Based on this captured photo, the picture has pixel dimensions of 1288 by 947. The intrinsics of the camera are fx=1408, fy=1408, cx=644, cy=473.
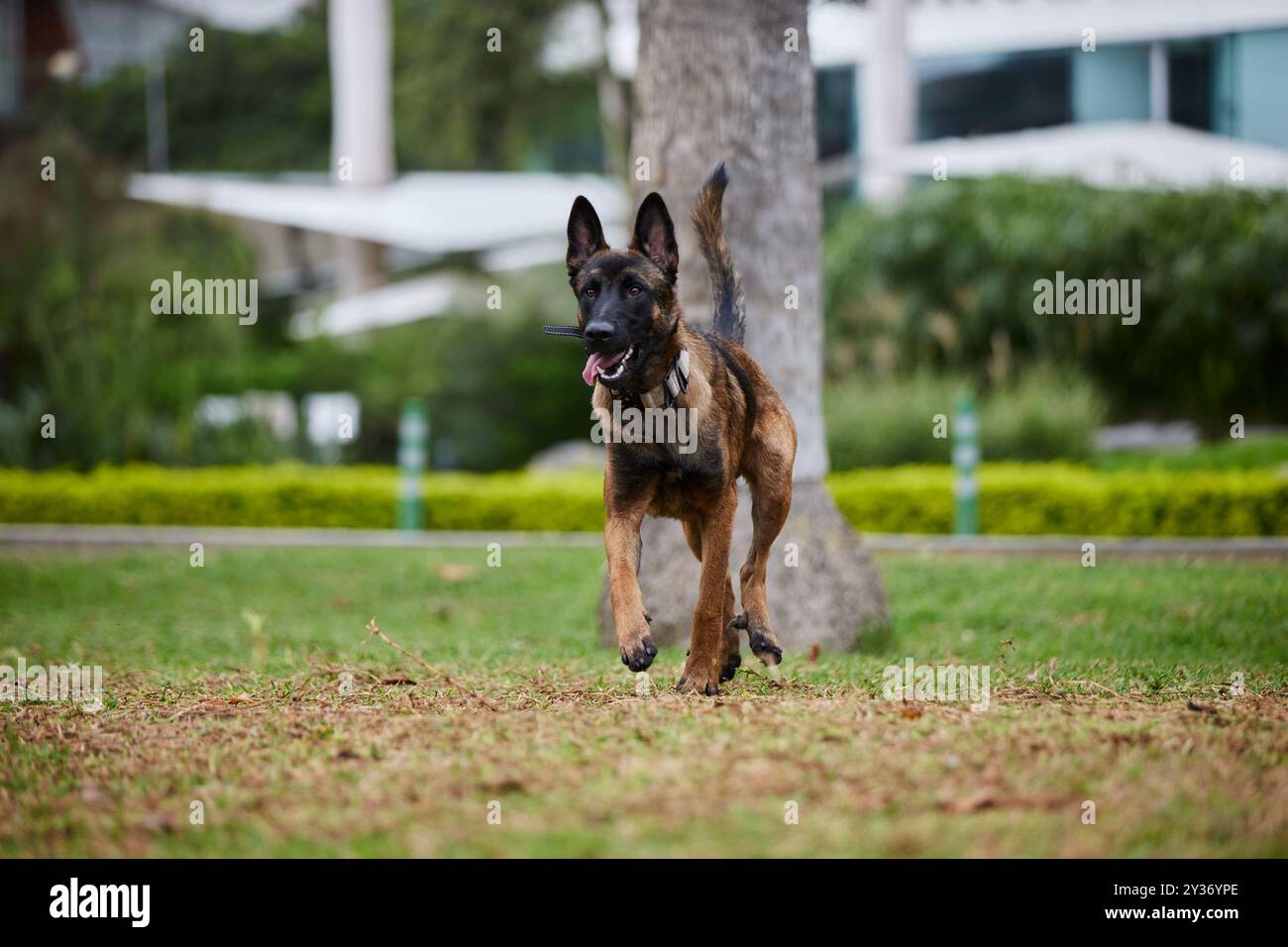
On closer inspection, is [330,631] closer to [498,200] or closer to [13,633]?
[13,633]

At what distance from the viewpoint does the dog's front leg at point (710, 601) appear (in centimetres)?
542

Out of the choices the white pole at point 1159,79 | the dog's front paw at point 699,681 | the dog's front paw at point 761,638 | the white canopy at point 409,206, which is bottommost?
the dog's front paw at point 699,681

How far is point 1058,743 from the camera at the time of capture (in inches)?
179

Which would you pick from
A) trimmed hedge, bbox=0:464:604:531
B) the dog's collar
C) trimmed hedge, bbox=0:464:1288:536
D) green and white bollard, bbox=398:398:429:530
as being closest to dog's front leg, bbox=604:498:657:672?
the dog's collar

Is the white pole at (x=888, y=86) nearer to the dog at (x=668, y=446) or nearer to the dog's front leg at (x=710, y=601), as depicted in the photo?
the dog at (x=668, y=446)

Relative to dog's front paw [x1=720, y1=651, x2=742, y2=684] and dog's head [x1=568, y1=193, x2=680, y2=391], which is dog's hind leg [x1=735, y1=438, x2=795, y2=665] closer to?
dog's front paw [x1=720, y1=651, x2=742, y2=684]

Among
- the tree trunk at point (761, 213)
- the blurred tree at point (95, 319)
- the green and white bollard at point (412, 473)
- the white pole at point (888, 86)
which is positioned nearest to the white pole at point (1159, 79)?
the white pole at point (888, 86)

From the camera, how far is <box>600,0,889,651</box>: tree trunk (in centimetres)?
819

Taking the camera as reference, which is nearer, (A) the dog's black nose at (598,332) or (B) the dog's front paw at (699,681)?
(A) the dog's black nose at (598,332)

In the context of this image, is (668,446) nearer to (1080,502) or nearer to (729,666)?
(729,666)

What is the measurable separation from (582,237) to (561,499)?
981 centimetres

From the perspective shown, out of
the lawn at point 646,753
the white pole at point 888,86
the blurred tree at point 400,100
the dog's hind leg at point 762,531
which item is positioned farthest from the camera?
Answer: the blurred tree at point 400,100

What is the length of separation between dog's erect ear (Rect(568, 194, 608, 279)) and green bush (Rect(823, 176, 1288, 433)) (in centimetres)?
1375
